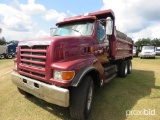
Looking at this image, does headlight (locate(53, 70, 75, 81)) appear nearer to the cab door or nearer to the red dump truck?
the red dump truck

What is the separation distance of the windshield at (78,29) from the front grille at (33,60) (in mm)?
1367

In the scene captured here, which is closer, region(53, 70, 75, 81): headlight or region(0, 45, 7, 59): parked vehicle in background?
region(53, 70, 75, 81): headlight

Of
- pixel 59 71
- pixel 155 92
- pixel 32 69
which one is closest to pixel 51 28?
pixel 32 69

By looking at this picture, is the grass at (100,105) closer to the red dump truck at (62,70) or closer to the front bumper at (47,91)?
the red dump truck at (62,70)

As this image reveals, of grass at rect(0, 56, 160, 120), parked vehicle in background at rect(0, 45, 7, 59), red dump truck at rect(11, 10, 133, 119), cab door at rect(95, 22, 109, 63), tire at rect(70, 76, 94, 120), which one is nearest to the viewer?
red dump truck at rect(11, 10, 133, 119)

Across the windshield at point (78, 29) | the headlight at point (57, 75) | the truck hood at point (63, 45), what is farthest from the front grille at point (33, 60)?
the windshield at point (78, 29)

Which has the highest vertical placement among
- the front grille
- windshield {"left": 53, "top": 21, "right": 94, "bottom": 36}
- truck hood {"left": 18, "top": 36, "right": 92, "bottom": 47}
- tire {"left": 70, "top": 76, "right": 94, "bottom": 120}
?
windshield {"left": 53, "top": 21, "right": 94, "bottom": 36}

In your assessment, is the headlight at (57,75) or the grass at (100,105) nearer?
the headlight at (57,75)

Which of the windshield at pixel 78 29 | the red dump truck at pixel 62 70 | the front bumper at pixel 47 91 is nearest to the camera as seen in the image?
the front bumper at pixel 47 91

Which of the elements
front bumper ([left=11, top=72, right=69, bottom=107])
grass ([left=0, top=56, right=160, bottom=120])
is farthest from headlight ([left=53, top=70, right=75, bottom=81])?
grass ([left=0, top=56, right=160, bottom=120])

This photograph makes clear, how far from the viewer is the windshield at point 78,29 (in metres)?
5.10

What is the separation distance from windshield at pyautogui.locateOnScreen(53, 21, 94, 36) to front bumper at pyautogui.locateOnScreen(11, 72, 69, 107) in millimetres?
1897

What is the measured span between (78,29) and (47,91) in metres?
2.39

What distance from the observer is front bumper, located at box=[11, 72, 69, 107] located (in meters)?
3.42
